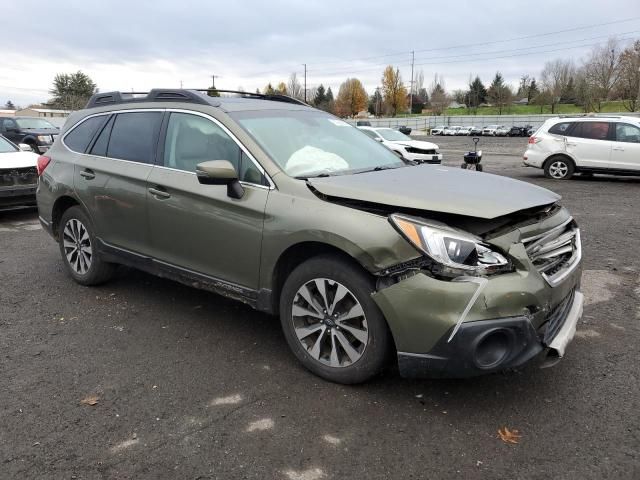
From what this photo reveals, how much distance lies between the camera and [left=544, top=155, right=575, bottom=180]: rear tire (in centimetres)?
1449

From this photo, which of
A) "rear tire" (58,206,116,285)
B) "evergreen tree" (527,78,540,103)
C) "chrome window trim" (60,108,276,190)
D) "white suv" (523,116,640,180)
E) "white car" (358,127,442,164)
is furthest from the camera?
"evergreen tree" (527,78,540,103)

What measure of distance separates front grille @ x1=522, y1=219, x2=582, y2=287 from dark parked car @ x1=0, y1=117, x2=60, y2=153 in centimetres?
1819

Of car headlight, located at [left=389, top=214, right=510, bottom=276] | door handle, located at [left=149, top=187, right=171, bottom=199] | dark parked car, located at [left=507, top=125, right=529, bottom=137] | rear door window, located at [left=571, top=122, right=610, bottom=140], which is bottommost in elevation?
car headlight, located at [left=389, top=214, right=510, bottom=276]

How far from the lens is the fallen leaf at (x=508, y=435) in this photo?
2764 millimetres

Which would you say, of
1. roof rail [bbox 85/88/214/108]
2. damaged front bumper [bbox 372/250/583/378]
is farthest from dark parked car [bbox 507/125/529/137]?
damaged front bumper [bbox 372/250/583/378]

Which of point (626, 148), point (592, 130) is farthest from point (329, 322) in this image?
point (592, 130)

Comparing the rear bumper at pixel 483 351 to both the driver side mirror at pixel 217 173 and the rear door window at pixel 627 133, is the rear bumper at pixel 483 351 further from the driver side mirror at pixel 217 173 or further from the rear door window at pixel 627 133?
the rear door window at pixel 627 133

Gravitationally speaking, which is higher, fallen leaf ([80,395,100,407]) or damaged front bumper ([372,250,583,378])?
damaged front bumper ([372,250,583,378])

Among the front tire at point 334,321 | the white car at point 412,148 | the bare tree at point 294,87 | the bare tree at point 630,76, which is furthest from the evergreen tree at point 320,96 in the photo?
the front tire at point 334,321

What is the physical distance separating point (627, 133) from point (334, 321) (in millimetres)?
13268

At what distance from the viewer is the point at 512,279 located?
2.82 m

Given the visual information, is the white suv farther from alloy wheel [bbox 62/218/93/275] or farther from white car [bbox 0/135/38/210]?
alloy wheel [bbox 62/218/93/275]

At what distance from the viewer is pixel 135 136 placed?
454 centimetres

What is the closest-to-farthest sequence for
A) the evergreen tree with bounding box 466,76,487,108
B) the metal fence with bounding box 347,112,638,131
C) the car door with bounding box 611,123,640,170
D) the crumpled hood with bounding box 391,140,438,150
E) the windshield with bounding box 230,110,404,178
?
1. the windshield with bounding box 230,110,404,178
2. the car door with bounding box 611,123,640,170
3. the crumpled hood with bounding box 391,140,438,150
4. the metal fence with bounding box 347,112,638,131
5. the evergreen tree with bounding box 466,76,487,108
